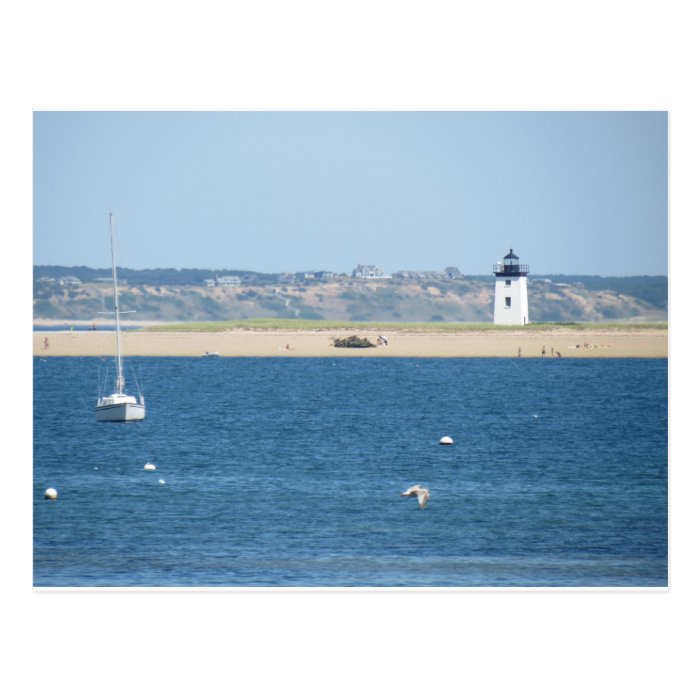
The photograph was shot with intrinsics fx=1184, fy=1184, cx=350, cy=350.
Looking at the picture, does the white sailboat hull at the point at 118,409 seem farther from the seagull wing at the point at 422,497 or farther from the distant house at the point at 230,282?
the distant house at the point at 230,282

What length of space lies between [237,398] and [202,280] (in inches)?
400

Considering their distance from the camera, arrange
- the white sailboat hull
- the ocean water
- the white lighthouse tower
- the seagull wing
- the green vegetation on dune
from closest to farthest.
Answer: the ocean water < the seagull wing < the white sailboat hull < the white lighthouse tower < the green vegetation on dune

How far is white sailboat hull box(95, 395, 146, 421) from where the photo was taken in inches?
1174

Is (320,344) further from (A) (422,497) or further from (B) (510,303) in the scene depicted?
(A) (422,497)

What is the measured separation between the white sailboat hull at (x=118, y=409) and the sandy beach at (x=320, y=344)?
19442mm

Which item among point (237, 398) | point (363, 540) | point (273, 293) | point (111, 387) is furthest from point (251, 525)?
Result: point (273, 293)

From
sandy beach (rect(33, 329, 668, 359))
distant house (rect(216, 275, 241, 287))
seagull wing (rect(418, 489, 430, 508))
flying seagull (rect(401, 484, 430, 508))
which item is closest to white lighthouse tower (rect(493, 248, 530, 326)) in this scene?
sandy beach (rect(33, 329, 668, 359))

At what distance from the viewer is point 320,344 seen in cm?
5669

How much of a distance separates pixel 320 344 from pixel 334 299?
20.4ft

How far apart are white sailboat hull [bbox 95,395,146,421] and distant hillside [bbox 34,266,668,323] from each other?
12.0 feet

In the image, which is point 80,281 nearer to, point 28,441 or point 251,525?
point 251,525

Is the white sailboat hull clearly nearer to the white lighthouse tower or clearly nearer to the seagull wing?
the seagull wing

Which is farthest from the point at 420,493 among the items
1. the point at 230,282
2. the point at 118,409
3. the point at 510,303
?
the point at 510,303
